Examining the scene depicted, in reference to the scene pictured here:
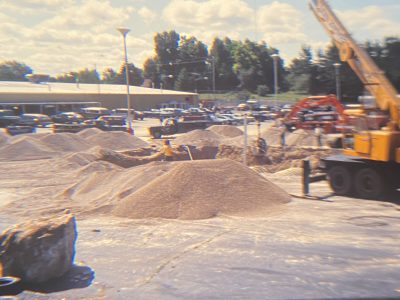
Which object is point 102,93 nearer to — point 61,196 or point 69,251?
point 61,196

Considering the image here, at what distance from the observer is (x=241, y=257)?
29.4ft

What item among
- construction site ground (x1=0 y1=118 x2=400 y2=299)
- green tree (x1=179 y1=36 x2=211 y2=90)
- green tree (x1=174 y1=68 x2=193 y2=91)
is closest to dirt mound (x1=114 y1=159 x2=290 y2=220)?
construction site ground (x1=0 y1=118 x2=400 y2=299)

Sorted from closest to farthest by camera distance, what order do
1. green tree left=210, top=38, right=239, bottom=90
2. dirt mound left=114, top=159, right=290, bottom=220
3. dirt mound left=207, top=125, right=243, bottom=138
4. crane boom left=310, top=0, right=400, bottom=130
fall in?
dirt mound left=114, top=159, right=290, bottom=220, crane boom left=310, top=0, right=400, bottom=130, dirt mound left=207, top=125, right=243, bottom=138, green tree left=210, top=38, right=239, bottom=90

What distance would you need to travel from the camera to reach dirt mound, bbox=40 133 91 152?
30203mm

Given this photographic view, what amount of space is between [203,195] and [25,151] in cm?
1831

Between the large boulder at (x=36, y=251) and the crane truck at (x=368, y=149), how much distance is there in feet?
31.6

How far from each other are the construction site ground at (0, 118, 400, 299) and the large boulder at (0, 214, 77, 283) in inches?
9.3

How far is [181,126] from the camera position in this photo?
4531 cm

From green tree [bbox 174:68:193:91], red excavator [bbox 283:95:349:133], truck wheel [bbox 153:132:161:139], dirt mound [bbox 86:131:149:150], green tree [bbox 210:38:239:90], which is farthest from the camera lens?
green tree [bbox 174:68:193:91]

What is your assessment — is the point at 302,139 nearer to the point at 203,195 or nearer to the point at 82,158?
the point at 82,158

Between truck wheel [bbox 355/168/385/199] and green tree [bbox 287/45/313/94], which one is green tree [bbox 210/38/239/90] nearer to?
green tree [bbox 287/45/313/94]

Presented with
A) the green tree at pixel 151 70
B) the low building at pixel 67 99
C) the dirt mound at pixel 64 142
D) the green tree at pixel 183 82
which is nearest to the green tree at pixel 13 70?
the green tree at pixel 151 70

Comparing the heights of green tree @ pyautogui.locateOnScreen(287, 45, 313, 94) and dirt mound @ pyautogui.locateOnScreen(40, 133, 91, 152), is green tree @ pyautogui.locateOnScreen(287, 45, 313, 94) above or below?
Answer: above

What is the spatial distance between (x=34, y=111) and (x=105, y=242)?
208ft
